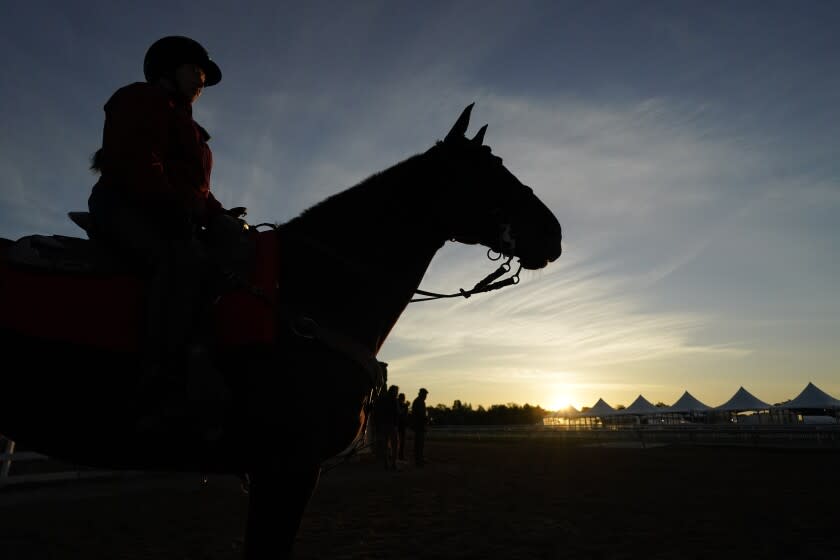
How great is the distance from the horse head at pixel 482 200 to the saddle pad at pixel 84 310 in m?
1.73

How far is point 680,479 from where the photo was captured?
1228 centimetres

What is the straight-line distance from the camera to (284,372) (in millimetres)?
2660

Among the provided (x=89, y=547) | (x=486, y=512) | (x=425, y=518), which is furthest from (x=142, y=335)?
(x=486, y=512)

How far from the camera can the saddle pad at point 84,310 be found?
7.99ft

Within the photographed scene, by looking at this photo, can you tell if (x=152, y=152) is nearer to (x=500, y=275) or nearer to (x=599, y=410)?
(x=500, y=275)

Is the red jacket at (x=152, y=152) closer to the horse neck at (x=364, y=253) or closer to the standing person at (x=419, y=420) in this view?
the horse neck at (x=364, y=253)

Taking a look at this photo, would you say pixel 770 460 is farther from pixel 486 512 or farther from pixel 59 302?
pixel 59 302

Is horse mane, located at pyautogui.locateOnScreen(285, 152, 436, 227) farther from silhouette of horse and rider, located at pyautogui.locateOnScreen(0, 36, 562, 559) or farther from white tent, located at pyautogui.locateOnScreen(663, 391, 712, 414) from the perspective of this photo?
white tent, located at pyautogui.locateOnScreen(663, 391, 712, 414)

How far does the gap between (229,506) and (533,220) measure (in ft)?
26.6

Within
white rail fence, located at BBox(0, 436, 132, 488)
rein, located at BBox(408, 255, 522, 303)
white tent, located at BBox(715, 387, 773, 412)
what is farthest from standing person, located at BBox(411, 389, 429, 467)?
white tent, located at BBox(715, 387, 773, 412)

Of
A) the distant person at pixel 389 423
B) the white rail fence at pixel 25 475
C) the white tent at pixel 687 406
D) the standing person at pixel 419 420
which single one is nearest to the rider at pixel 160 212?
the white rail fence at pixel 25 475

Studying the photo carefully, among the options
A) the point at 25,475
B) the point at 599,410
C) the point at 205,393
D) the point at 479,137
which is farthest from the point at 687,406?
the point at 205,393

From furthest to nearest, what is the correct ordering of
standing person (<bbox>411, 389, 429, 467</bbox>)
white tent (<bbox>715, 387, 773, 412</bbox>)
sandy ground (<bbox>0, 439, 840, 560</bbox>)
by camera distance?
white tent (<bbox>715, 387, 773, 412</bbox>)
standing person (<bbox>411, 389, 429, 467</bbox>)
sandy ground (<bbox>0, 439, 840, 560</bbox>)

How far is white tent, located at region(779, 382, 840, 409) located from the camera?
3478 centimetres
